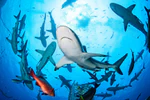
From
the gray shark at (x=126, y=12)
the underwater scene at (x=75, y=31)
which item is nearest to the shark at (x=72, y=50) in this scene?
the underwater scene at (x=75, y=31)

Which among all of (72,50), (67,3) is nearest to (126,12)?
(67,3)

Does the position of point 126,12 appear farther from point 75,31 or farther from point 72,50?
point 72,50

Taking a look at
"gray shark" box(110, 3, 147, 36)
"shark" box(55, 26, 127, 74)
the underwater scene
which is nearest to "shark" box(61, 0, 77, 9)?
the underwater scene

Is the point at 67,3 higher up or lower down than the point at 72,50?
higher up

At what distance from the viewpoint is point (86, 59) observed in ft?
15.9

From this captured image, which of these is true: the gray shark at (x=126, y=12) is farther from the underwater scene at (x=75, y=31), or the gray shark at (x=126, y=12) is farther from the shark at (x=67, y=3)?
the shark at (x=67, y=3)

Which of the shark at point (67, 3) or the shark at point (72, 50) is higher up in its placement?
the shark at point (67, 3)

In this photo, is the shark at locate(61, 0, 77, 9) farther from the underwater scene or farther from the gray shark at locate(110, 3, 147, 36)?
the gray shark at locate(110, 3, 147, 36)

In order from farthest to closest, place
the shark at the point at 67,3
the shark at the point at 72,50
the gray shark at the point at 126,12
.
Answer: the shark at the point at 67,3 → the gray shark at the point at 126,12 → the shark at the point at 72,50

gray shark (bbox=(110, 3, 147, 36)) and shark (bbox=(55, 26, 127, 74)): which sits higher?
gray shark (bbox=(110, 3, 147, 36))

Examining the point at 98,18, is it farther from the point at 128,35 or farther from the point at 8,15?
the point at 8,15

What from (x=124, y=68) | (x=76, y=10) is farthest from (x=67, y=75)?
(x=76, y=10)

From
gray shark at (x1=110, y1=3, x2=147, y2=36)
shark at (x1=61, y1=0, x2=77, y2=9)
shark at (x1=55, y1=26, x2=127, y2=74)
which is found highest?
shark at (x1=61, y1=0, x2=77, y2=9)

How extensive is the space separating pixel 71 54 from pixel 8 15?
7169mm
